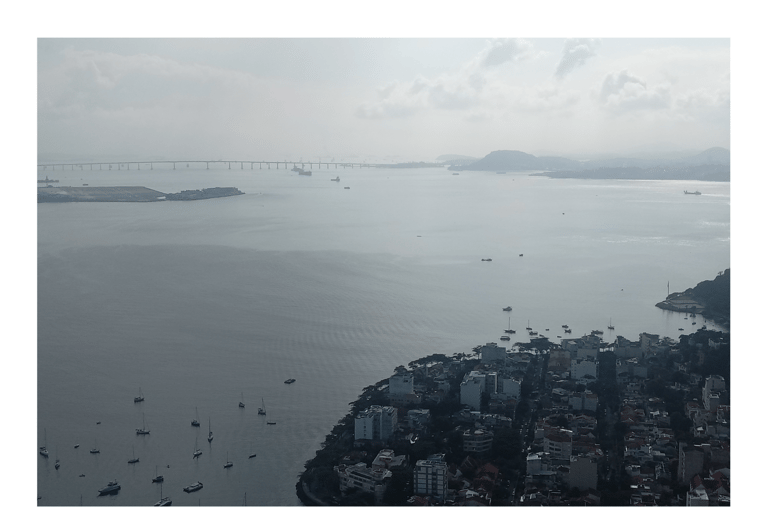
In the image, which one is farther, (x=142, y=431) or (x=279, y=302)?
(x=279, y=302)

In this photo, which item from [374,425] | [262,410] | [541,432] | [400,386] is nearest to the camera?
[541,432]

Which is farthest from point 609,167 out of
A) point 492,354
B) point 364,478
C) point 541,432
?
point 364,478

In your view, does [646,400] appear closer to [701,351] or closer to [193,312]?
[701,351]

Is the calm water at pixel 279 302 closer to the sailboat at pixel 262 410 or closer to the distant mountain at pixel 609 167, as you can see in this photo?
the sailboat at pixel 262 410

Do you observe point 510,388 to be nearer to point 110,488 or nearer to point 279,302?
point 110,488

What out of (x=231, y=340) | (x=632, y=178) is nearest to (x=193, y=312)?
(x=231, y=340)

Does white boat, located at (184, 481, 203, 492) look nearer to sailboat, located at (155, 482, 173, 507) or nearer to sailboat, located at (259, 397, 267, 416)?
sailboat, located at (155, 482, 173, 507)

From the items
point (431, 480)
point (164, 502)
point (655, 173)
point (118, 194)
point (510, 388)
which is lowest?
point (164, 502)

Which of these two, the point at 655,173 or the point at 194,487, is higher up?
the point at 655,173
